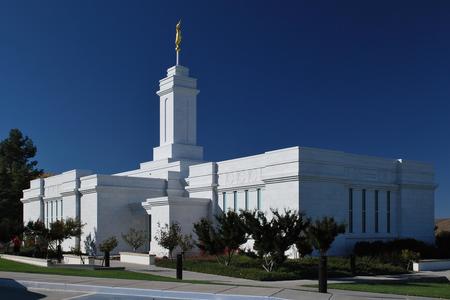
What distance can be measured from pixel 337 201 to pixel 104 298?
18.4 meters

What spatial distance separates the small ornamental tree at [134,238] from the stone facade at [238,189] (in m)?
0.67

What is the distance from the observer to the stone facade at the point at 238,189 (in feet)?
97.6

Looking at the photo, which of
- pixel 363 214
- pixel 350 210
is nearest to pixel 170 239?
pixel 350 210

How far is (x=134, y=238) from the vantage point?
3544 centimetres

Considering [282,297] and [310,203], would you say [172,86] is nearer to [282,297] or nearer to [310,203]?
[310,203]

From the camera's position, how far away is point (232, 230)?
25.9 metres

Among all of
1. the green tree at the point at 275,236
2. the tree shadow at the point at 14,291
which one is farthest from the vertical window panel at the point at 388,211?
the tree shadow at the point at 14,291

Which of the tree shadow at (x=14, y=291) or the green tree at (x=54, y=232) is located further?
the green tree at (x=54, y=232)

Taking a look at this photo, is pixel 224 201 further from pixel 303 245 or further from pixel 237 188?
pixel 303 245

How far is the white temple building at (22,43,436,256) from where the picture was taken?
29.8 m

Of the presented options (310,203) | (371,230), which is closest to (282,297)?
(310,203)

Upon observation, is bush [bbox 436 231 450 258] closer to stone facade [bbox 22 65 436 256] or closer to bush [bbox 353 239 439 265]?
stone facade [bbox 22 65 436 256]

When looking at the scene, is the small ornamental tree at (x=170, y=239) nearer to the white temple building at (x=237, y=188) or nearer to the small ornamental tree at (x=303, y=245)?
the white temple building at (x=237, y=188)

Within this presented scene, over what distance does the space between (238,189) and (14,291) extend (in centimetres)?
1935
